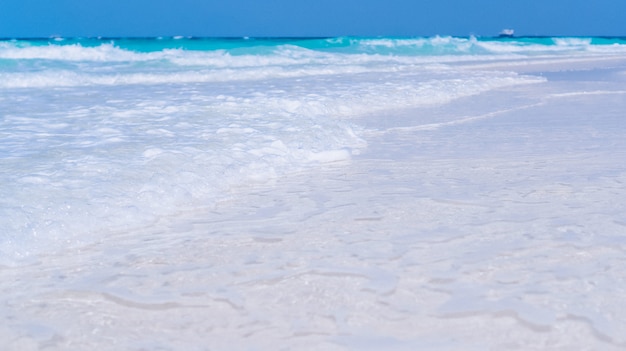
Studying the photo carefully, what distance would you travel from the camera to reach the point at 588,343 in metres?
1.78

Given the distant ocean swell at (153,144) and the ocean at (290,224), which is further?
the distant ocean swell at (153,144)

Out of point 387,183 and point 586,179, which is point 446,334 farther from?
point 586,179

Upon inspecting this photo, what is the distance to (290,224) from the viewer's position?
292 cm

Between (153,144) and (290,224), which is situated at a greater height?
(153,144)

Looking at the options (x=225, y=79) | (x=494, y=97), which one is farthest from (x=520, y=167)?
(x=225, y=79)

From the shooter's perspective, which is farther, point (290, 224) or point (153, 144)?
point (153, 144)

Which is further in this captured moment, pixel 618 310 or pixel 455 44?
pixel 455 44

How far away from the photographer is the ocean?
1.96m

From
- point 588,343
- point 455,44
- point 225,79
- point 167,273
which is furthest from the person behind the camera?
point 455,44

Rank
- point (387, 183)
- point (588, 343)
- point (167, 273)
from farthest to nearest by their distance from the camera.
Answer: point (387, 183), point (167, 273), point (588, 343)

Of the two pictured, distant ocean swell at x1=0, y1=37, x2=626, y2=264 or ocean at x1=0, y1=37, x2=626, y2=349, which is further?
distant ocean swell at x1=0, y1=37, x2=626, y2=264

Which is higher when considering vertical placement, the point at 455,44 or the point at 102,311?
the point at 455,44

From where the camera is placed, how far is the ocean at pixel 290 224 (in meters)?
1.96

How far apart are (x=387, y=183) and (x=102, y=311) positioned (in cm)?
182
